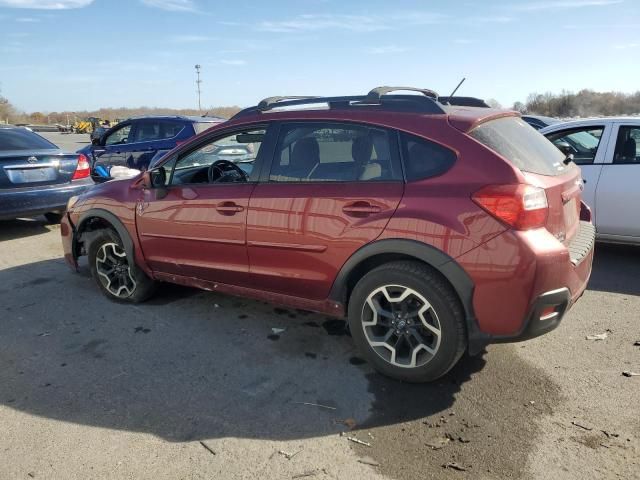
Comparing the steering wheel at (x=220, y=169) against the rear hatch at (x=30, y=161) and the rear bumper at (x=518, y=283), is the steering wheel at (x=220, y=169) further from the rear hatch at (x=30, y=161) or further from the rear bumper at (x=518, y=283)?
the rear hatch at (x=30, y=161)

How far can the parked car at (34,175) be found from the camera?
22.7 feet

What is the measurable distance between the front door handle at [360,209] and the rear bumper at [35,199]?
5.35 meters

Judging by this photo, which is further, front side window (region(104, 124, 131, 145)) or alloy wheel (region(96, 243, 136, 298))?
front side window (region(104, 124, 131, 145))

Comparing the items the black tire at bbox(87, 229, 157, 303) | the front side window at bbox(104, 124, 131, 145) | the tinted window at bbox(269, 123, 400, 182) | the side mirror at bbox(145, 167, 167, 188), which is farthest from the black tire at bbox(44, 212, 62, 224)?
the tinted window at bbox(269, 123, 400, 182)

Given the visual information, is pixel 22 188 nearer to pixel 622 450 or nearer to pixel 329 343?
pixel 329 343

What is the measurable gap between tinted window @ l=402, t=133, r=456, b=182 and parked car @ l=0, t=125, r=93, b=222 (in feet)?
19.8

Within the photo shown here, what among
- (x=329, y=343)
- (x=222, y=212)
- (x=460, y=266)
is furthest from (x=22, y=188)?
(x=460, y=266)

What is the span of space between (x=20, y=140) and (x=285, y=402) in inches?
266

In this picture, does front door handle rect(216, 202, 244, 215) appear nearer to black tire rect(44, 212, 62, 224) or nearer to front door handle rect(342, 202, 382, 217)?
front door handle rect(342, 202, 382, 217)

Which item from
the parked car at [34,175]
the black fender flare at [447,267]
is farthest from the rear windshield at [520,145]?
the parked car at [34,175]

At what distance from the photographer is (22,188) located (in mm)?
7035

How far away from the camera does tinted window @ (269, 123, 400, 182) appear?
326cm

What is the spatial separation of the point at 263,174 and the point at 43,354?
211 cm

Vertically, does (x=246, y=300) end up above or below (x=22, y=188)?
below
